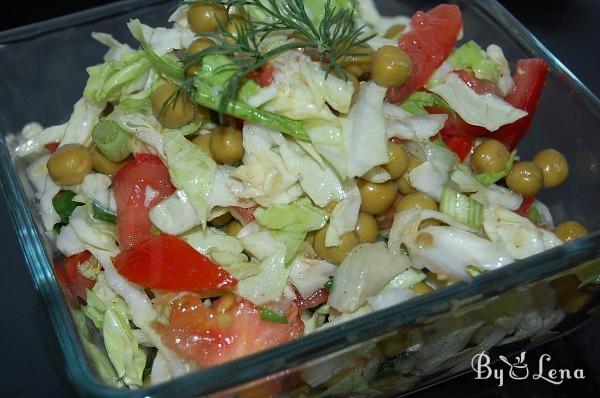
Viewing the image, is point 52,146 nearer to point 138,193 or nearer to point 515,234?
point 138,193

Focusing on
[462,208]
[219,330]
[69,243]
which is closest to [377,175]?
[462,208]

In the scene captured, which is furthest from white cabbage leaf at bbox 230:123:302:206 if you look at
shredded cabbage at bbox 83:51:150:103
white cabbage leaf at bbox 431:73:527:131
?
white cabbage leaf at bbox 431:73:527:131

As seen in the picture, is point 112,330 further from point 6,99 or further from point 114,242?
point 6,99

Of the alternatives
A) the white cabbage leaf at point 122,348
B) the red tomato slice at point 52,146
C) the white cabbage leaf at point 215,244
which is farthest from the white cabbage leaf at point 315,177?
the red tomato slice at point 52,146

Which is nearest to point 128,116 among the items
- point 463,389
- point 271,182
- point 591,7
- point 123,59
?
point 123,59

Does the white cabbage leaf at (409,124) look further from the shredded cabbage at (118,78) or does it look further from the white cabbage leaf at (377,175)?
the shredded cabbage at (118,78)

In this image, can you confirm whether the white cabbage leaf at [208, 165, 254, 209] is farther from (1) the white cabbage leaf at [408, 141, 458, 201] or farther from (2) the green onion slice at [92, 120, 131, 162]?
(1) the white cabbage leaf at [408, 141, 458, 201]
